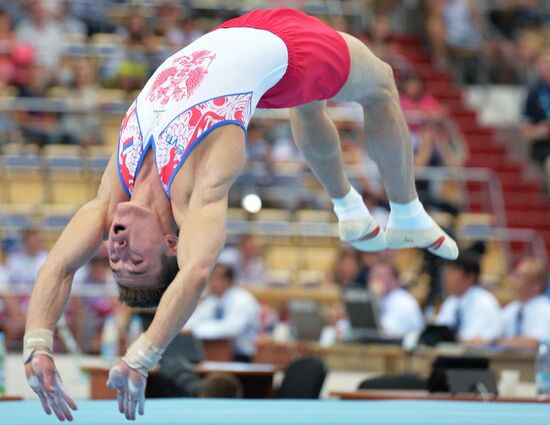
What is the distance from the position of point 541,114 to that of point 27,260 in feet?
18.2

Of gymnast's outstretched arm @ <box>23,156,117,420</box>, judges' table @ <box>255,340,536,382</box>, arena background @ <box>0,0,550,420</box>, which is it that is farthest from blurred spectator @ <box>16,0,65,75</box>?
gymnast's outstretched arm @ <box>23,156,117,420</box>

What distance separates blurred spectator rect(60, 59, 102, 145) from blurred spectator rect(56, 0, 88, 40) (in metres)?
0.78

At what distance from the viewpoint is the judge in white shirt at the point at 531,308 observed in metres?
8.97

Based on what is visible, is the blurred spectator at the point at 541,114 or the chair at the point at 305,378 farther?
the blurred spectator at the point at 541,114

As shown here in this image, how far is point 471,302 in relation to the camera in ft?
30.8

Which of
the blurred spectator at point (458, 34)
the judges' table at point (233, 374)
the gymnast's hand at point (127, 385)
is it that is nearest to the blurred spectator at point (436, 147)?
the blurred spectator at point (458, 34)

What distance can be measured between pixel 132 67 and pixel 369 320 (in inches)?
Answer: 198

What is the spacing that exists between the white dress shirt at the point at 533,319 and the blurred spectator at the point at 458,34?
7645 millimetres

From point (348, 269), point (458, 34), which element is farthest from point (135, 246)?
point (458, 34)

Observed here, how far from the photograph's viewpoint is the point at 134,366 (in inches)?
175

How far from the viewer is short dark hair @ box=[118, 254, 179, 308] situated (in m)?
4.86

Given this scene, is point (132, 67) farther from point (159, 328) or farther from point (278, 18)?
point (159, 328)

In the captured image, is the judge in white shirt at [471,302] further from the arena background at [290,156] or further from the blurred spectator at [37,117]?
the blurred spectator at [37,117]

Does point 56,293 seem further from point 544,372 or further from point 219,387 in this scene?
point 544,372
